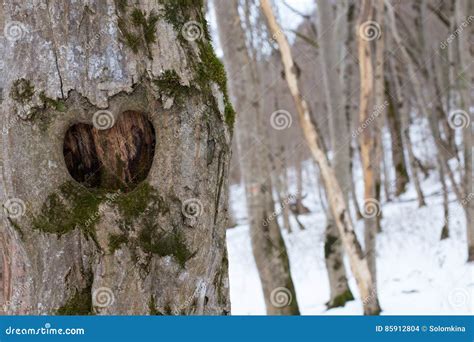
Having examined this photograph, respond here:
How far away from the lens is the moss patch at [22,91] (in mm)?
2092

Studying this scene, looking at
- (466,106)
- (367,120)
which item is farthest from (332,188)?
(466,106)

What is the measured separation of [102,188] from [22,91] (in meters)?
0.44

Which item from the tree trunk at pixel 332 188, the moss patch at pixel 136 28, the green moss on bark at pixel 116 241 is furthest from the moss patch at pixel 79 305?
the tree trunk at pixel 332 188

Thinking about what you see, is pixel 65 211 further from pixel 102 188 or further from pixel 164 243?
pixel 164 243

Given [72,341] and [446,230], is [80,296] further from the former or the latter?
[446,230]

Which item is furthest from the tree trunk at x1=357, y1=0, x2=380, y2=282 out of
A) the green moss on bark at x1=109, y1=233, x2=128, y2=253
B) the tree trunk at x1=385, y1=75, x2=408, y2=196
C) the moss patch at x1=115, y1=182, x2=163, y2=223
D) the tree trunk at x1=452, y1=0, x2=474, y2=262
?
the tree trunk at x1=385, y1=75, x2=408, y2=196

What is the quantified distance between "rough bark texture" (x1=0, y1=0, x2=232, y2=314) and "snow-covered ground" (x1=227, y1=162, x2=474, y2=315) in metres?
5.11

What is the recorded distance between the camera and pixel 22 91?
2102mm

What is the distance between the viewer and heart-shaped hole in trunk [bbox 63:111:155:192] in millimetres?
2221

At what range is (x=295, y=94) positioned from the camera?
6.21m

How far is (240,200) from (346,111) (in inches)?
767

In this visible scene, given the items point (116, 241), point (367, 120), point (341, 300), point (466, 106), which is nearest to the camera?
point (116, 241)

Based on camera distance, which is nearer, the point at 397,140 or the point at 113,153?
the point at 113,153

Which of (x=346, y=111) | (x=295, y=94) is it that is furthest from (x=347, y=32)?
(x=295, y=94)
